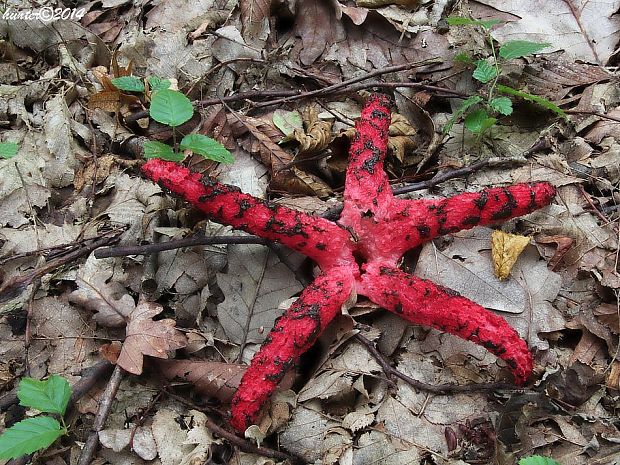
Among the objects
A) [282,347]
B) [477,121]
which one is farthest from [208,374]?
[477,121]

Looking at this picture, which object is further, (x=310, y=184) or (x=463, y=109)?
(x=310, y=184)

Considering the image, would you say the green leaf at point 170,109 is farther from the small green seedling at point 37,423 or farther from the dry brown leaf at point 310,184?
the small green seedling at point 37,423

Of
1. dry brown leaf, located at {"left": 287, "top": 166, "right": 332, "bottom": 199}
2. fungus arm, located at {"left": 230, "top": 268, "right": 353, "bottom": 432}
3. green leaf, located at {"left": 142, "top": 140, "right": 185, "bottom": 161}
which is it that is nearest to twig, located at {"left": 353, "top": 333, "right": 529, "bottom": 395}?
fungus arm, located at {"left": 230, "top": 268, "right": 353, "bottom": 432}

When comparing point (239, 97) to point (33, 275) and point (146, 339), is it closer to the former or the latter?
point (33, 275)

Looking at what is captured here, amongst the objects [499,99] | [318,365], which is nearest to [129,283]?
[318,365]

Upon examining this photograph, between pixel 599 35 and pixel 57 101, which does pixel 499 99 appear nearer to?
pixel 599 35

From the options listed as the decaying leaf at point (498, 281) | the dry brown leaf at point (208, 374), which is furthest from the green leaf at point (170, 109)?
the decaying leaf at point (498, 281)

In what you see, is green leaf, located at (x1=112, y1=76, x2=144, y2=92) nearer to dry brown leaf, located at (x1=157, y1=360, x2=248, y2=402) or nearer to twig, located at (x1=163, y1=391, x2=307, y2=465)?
dry brown leaf, located at (x1=157, y1=360, x2=248, y2=402)
